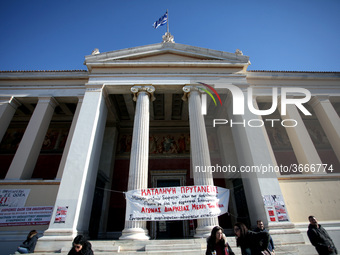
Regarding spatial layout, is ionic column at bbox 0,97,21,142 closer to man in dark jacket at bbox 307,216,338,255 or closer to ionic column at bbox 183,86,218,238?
ionic column at bbox 183,86,218,238

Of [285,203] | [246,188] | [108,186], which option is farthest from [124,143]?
[285,203]

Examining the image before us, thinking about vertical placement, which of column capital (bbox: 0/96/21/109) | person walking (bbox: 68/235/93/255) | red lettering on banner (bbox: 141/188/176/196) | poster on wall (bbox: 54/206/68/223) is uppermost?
column capital (bbox: 0/96/21/109)

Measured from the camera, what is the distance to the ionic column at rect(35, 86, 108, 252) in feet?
23.1

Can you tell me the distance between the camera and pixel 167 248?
6219 mm

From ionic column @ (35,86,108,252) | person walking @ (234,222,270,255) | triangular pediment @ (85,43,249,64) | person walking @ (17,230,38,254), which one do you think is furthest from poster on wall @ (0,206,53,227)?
person walking @ (234,222,270,255)

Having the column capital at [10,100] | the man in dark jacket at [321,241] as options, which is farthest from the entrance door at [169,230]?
the column capital at [10,100]

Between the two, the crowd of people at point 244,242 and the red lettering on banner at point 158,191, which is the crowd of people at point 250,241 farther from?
the red lettering on banner at point 158,191

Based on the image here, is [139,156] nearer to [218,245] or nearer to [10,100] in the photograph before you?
[218,245]

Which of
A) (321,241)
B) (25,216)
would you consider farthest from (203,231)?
(25,216)

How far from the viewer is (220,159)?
1368cm

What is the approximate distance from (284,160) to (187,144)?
258 inches

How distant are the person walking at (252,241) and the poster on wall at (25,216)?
799cm

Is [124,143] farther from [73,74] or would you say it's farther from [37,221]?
[37,221]

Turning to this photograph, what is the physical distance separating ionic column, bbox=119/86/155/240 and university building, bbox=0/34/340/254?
0.05m
